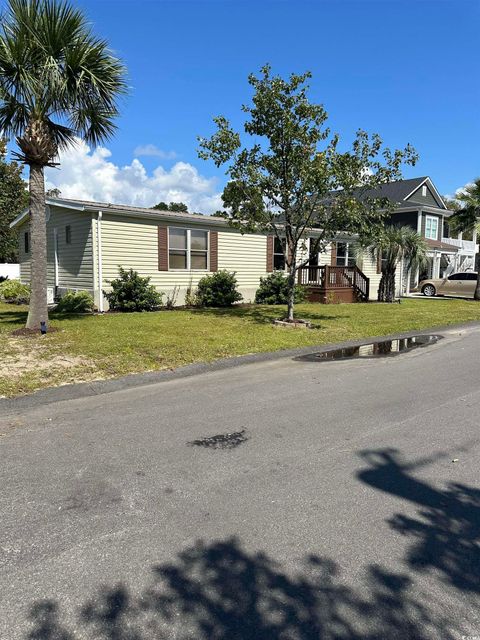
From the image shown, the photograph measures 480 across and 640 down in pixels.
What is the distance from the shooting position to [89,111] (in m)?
9.62

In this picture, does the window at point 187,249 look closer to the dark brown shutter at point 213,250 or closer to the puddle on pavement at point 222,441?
the dark brown shutter at point 213,250

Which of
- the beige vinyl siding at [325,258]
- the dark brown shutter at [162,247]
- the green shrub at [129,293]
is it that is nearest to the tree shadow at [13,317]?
the green shrub at [129,293]

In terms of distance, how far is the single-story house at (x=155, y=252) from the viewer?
566 inches

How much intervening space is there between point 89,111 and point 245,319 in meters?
6.42

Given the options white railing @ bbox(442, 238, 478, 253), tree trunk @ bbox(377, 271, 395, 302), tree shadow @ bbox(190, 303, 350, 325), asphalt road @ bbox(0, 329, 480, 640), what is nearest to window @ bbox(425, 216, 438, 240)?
white railing @ bbox(442, 238, 478, 253)

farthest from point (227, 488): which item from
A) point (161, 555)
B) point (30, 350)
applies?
point (30, 350)

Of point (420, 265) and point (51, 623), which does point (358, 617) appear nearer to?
point (51, 623)

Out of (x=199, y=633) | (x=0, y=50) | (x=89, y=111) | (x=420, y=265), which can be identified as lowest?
(x=199, y=633)

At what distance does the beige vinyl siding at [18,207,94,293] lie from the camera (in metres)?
14.4

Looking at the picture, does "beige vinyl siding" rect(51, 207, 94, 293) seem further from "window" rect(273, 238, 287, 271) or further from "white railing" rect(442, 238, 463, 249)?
"white railing" rect(442, 238, 463, 249)

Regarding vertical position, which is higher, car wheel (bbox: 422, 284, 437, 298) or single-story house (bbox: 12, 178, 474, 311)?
single-story house (bbox: 12, 178, 474, 311)

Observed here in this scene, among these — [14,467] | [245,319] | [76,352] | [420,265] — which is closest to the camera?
[14,467]

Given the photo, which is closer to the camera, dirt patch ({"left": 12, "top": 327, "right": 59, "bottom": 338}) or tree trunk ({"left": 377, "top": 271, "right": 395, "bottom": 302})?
dirt patch ({"left": 12, "top": 327, "right": 59, "bottom": 338})

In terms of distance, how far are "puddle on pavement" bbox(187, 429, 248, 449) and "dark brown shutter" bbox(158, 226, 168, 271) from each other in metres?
11.8
